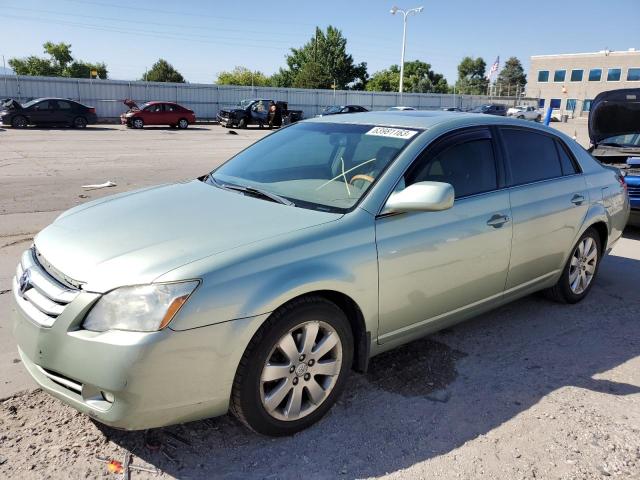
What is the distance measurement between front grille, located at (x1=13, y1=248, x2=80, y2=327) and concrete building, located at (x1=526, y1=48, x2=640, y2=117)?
7608 cm

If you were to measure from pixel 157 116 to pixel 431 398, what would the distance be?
95.1 ft

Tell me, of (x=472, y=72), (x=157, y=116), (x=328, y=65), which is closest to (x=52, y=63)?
(x=328, y=65)

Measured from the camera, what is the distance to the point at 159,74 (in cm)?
8125

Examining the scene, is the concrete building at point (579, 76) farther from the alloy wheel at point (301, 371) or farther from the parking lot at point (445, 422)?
the alloy wheel at point (301, 371)

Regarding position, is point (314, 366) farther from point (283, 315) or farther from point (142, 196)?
point (142, 196)

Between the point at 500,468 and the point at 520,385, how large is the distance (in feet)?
3.02

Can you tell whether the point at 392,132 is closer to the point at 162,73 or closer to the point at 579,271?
the point at 579,271

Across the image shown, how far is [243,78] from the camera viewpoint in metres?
96.2

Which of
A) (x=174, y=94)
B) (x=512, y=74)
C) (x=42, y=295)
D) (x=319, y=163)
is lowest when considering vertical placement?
(x=42, y=295)

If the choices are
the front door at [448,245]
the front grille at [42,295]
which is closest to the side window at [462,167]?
the front door at [448,245]

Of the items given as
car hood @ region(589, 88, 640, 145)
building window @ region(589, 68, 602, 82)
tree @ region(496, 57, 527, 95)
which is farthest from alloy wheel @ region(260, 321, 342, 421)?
tree @ region(496, 57, 527, 95)

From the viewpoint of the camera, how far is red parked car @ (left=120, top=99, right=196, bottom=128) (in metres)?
28.9

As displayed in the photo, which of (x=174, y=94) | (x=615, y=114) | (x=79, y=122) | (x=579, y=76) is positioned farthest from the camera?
(x=579, y=76)

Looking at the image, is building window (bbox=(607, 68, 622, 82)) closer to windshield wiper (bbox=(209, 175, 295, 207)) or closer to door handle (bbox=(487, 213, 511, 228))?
door handle (bbox=(487, 213, 511, 228))
